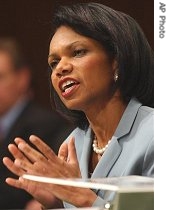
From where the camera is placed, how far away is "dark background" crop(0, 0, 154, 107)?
80 centimetres

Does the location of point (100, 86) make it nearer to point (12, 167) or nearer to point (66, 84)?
point (66, 84)

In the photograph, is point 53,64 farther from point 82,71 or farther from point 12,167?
point 12,167

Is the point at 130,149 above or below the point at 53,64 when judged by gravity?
below

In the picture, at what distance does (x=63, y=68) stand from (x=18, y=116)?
106 mm

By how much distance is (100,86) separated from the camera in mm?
777

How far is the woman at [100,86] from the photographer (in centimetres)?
75

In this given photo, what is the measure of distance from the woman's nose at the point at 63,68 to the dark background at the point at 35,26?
0.11 ft

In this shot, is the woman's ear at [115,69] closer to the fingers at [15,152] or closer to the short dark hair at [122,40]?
the short dark hair at [122,40]

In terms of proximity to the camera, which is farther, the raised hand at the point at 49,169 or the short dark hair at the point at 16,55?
the short dark hair at the point at 16,55

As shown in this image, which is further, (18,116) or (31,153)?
(18,116)

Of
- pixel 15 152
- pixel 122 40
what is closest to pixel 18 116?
pixel 15 152

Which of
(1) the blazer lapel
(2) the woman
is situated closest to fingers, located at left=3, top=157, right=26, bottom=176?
(2) the woman

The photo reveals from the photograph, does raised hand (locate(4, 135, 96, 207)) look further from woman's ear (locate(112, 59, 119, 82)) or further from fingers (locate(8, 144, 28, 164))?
woman's ear (locate(112, 59, 119, 82))

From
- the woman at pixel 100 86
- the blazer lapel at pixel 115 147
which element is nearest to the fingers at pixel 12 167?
the woman at pixel 100 86
